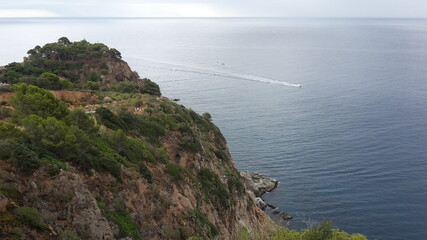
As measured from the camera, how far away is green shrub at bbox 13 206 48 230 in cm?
1423

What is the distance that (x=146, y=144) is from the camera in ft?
97.9

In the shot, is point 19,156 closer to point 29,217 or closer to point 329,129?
point 29,217

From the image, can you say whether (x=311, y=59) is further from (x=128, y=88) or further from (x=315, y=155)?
(x=128, y=88)

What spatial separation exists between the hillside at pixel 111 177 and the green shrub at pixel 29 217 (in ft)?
0.14

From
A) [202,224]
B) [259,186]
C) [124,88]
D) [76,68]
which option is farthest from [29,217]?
[76,68]

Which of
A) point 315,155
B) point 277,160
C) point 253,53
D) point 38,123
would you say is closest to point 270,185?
point 277,160

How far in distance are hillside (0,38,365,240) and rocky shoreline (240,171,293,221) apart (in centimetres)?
930

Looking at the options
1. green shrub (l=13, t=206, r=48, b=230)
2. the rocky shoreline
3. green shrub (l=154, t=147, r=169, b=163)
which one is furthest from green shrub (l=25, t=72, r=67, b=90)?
green shrub (l=13, t=206, r=48, b=230)

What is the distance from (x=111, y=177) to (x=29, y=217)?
7.14 m

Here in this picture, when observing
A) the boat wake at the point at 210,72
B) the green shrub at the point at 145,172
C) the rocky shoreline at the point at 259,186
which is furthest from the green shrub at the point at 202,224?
the boat wake at the point at 210,72

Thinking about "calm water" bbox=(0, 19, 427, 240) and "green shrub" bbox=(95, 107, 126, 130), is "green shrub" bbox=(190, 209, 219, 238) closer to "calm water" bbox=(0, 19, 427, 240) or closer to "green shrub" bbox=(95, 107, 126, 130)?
"green shrub" bbox=(95, 107, 126, 130)

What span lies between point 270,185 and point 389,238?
1912 centimetres

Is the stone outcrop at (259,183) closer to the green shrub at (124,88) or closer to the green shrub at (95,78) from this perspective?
the green shrub at (124,88)

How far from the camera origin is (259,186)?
181ft
